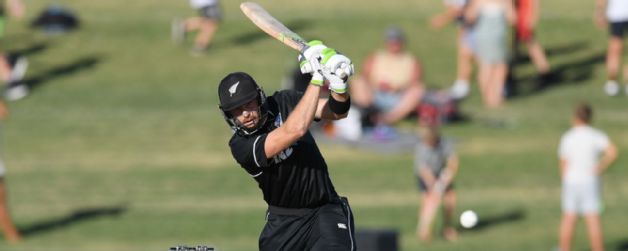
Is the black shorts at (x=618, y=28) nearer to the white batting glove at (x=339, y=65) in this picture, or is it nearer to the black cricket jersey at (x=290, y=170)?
→ the black cricket jersey at (x=290, y=170)

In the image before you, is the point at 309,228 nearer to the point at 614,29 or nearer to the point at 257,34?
the point at 614,29

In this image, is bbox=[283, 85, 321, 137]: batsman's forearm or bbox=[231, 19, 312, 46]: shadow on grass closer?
bbox=[283, 85, 321, 137]: batsman's forearm

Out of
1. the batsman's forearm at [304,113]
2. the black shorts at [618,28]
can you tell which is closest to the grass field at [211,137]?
the black shorts at [618,28]

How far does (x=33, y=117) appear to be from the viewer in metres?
21.0

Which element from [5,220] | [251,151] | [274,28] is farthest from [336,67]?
[5,220]

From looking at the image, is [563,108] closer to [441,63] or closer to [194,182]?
[441,63]

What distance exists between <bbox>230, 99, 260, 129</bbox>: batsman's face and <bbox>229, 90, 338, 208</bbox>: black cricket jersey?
129 mm

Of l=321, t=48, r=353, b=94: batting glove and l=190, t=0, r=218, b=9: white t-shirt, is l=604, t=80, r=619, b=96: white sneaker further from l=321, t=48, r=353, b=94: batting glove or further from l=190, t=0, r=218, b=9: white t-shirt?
l=321, t=48, r=353, b=94: batting glove

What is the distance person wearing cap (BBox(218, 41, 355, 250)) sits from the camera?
814 centimetres

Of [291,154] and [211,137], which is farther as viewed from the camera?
[211,137]

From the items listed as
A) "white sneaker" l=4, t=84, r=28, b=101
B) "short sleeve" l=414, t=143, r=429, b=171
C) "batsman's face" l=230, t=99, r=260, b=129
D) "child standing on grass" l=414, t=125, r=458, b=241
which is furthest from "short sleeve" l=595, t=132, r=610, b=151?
"white sneaker" l=4, t=84, r=28, b=101

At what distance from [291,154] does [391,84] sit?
11.0 metres

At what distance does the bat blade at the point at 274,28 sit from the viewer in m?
8.71

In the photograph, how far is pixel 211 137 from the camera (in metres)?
20.1
